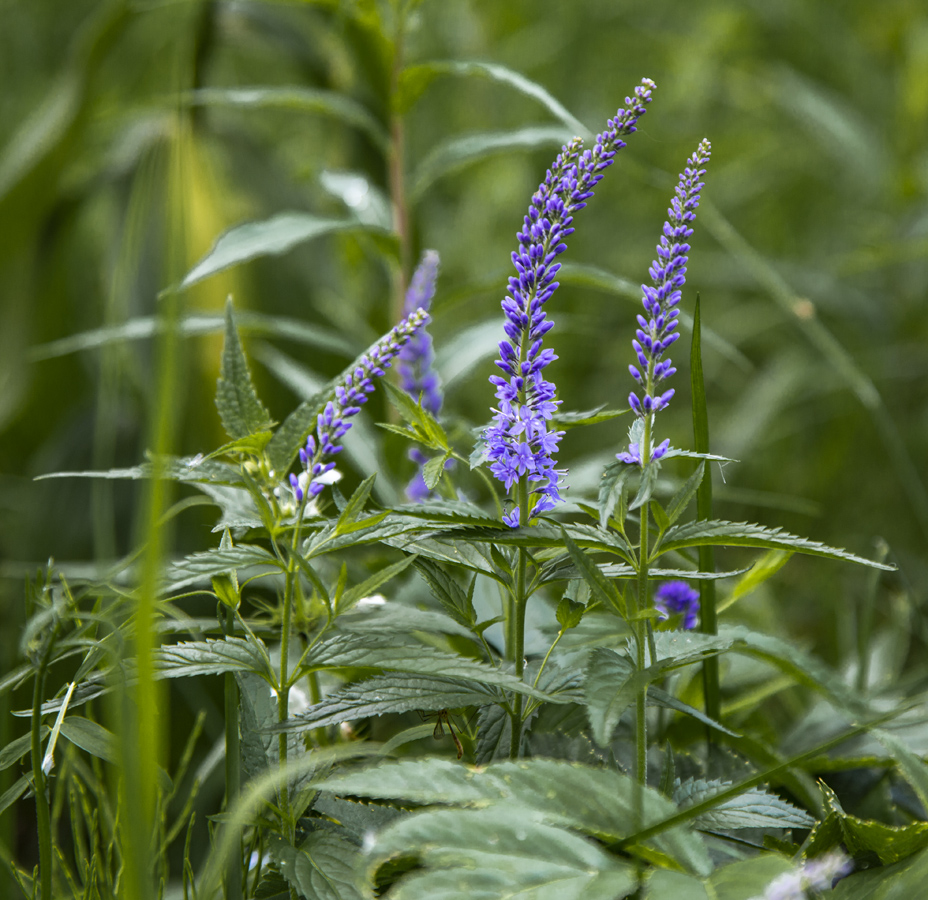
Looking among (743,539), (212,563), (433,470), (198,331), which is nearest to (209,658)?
(212,563)

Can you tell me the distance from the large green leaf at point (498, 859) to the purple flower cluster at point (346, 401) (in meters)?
0.20

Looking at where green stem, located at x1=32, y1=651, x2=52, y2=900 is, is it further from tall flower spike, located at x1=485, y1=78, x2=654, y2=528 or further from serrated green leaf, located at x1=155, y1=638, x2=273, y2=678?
tall flower spike, located at x1=485, y1=78, x2=654, y2=528

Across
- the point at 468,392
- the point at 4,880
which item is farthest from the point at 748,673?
the point at 468,392

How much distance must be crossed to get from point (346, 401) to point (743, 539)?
9.0 inches

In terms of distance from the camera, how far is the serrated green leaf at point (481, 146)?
2.79 ft

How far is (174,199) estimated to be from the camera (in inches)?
16.6

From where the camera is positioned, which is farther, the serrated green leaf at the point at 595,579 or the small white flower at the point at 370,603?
the small white flower at the point at 370,603

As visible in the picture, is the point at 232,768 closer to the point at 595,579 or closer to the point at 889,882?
the point at 595,579

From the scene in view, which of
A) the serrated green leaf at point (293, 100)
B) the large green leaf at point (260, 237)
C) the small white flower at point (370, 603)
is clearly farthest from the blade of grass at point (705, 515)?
the serrated green leaf at point (293, 100)

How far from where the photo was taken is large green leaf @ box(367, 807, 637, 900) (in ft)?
1.16

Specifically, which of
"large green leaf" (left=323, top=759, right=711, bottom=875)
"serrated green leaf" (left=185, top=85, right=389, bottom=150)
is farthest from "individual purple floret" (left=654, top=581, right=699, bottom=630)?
"serrated green leaf" (left=185, top=85, right=389, bottom=150)

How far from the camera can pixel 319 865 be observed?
1.47 feet

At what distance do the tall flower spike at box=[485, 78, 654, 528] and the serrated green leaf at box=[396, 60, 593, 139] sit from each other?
0.13m

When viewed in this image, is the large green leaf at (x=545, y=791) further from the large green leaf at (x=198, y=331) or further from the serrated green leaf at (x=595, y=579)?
the large green leaf at (x=198, y=331)
